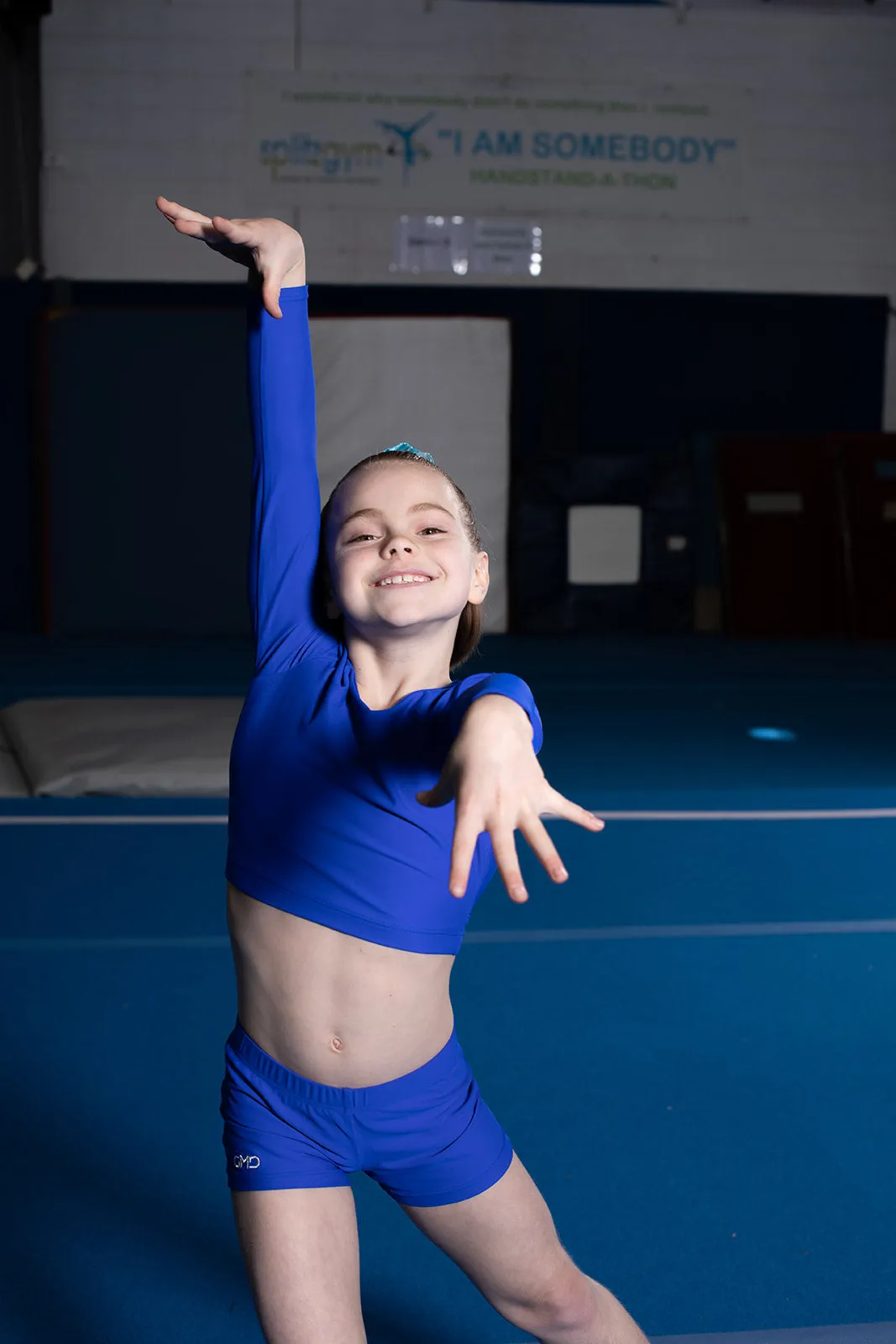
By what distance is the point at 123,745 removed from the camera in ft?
15.5

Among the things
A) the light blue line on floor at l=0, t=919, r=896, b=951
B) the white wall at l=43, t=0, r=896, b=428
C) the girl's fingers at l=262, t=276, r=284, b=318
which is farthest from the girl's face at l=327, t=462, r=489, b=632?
the white wall at l=43, t=0, r=896, b=428

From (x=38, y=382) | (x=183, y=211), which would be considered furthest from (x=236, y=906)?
(x=38, y=382)

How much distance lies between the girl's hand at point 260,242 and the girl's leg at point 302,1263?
41.4 inches

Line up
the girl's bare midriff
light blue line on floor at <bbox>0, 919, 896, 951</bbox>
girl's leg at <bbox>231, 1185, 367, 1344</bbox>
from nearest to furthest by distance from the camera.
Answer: girl's leg at <bbox>231, 1185, 367, 1344</bbox>, the girl's bare midriff, light blue line on floor at <bbox>0, 919, 896, 951</bbox>

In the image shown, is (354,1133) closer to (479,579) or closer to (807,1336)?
(479,579)

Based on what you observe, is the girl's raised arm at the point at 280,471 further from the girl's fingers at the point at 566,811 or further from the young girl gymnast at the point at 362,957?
the girl's fingers at the point at 566,811

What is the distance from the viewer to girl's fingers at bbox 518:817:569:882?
1.00m

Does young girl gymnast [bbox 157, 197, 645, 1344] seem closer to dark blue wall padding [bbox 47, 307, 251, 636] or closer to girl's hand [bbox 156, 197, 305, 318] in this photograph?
girl's hand [bbox 156, 197, 305, 318]

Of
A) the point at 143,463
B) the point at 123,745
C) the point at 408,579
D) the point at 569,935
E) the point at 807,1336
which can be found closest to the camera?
the point at 408,579

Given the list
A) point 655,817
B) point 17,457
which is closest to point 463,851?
point 655,817

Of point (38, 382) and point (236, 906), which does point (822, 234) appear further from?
point (236, 906)

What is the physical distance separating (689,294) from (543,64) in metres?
1.98

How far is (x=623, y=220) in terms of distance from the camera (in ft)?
31.4

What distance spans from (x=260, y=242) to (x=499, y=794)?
2.74ft
